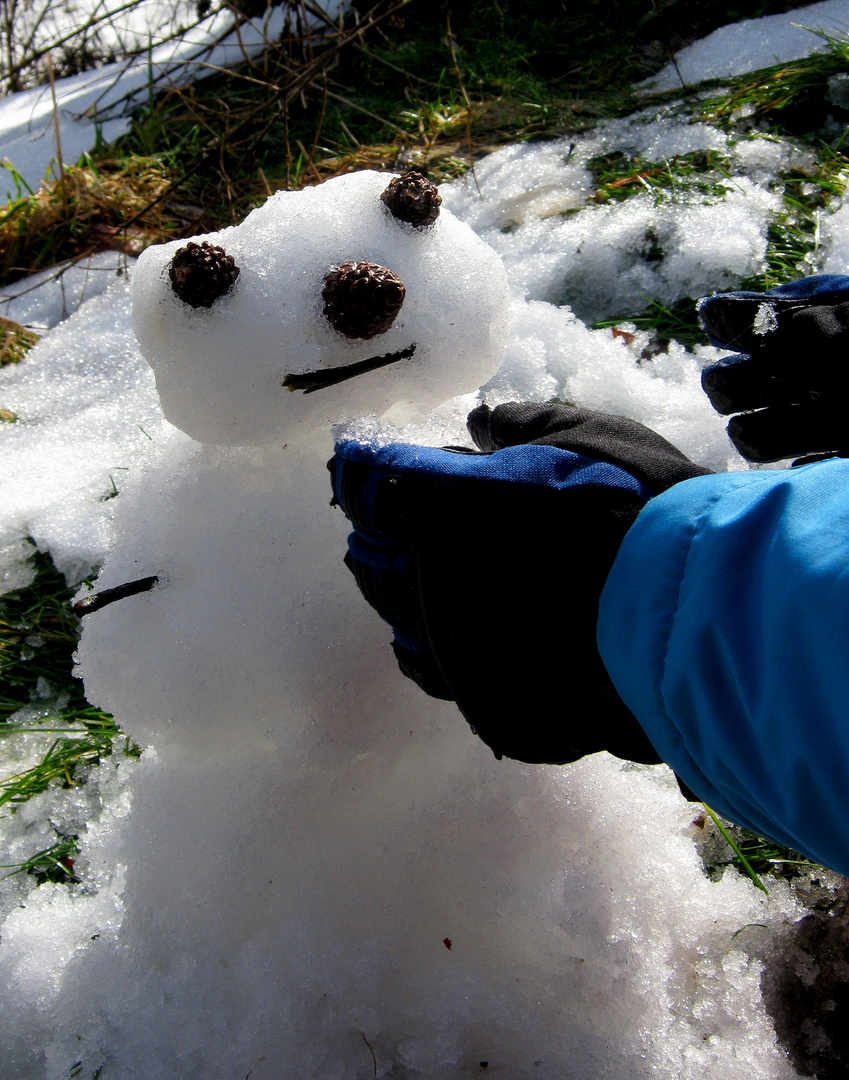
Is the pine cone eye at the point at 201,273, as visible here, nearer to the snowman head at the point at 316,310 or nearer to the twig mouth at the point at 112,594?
the snowman head at the point at 316,310

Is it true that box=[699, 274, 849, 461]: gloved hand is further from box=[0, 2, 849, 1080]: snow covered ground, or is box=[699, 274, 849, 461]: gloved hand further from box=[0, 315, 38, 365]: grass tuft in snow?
box=[0, 315, 38, 365]: grass tuft in snow

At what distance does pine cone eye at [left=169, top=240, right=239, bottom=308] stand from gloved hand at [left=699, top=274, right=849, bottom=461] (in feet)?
2.20

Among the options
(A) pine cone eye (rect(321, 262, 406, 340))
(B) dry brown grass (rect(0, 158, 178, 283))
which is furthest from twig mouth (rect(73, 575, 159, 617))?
(B) dry brown grass (rect(0, 158, 178, 283))

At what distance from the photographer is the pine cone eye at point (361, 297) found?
914 mm

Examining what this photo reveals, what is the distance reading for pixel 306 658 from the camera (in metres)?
1.05

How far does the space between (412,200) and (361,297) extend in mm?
169

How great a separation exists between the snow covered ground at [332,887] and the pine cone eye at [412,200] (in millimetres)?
281

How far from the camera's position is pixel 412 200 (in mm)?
973

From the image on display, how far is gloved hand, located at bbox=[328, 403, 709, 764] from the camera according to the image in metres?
0.85

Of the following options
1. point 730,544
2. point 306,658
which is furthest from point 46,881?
point 730,544

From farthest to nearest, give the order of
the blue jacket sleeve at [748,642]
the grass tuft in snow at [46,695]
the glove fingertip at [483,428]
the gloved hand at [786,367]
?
the grass tuft in snow at [46,695] → the glove fingertip at [483,428] → the gloved hand at [786,367] → the blue jacket sleeve at [748,642]

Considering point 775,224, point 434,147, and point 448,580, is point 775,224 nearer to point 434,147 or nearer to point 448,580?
point 434,147

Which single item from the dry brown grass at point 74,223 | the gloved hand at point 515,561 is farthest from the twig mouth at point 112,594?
the dry brown grass at point 74,223

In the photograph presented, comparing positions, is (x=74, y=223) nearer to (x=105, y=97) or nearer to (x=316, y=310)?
(x=105, y=97)
